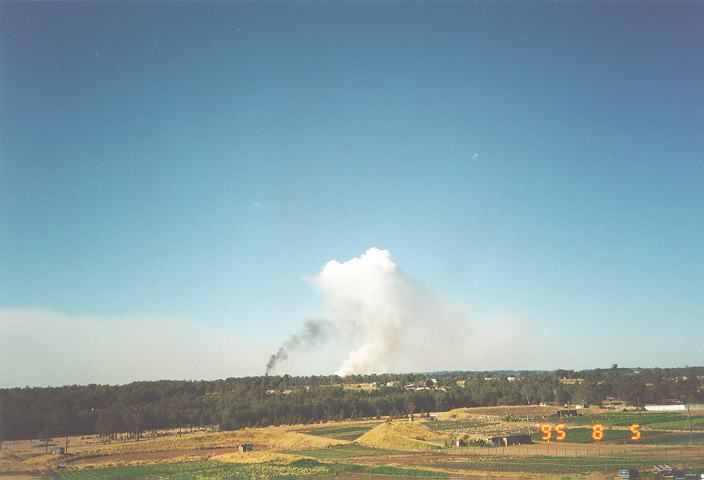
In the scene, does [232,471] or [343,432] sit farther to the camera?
[343,432]

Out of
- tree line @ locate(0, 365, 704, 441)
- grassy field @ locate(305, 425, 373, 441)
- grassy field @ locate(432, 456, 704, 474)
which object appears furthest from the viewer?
tree line @ locate(0, 365, 704, 441)

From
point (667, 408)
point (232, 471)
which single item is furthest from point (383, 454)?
point (667, 408)

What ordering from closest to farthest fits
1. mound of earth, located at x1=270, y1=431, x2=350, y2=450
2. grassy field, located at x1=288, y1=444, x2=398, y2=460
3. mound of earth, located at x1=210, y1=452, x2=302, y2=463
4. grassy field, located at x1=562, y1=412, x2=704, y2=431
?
mound of earth, located at x1=210, y1=452, x2=302, y2=463, grassy field, located at x1=288, y1=444, x2=398, y2=460, mound of earth, located at x1=270, y1=431, x2=350, y2=450, grassy field, located at x1=562, y1=412, x2=704, y2=431

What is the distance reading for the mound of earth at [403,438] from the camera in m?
78.9

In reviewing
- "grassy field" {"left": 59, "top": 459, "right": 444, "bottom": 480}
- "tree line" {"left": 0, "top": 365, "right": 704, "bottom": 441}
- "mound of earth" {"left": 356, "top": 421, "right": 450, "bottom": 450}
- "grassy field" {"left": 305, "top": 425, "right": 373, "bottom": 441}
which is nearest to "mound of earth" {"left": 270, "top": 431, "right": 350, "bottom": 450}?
"mound of earth" {"left": 356, "top": 421, "right": 450, "bottom": 450}

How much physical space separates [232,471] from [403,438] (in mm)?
27944

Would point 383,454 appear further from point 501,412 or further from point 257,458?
point 501,412

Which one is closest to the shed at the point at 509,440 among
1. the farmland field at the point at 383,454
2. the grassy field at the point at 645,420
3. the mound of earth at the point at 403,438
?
the farmland field at the point at 383,454

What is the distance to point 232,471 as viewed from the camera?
62.9 metres

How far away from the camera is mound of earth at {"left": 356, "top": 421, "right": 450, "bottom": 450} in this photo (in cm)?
7888

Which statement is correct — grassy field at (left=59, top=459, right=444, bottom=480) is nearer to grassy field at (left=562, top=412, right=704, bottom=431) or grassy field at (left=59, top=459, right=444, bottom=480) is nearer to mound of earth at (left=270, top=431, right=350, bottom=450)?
mound of earth at (left=270, top=431, right=350, bottom=450)

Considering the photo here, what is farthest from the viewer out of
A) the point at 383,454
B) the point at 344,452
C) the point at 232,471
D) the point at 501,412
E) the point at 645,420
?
the point at 501,412

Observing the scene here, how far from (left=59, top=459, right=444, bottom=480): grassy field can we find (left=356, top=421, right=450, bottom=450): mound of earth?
17382 millimetres

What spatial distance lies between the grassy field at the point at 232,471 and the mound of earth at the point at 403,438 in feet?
57.0
